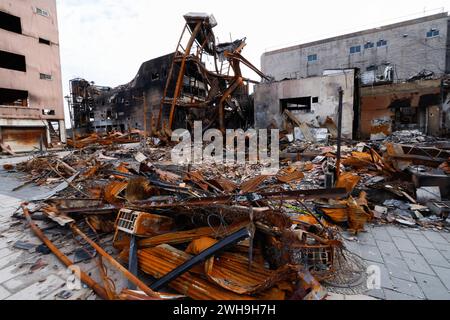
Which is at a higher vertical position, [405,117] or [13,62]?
[13,62]

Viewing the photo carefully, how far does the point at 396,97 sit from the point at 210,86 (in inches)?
454

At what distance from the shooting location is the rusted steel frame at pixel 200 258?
2188 mm

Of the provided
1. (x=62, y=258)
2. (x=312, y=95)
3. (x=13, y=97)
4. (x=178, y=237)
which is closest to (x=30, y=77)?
(x=13, y=97)

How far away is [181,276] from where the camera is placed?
224 cm

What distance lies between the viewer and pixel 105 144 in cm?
1399

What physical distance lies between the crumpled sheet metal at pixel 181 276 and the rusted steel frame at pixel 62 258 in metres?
0.44

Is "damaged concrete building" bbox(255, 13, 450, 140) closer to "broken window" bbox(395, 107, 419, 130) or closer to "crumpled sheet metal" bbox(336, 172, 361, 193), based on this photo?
"broken window" bbox(395, 107, 419, 130)

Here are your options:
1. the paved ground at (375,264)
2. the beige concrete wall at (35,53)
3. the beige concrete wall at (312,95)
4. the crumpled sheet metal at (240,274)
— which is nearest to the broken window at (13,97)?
the beige concrete wall at (35,53)

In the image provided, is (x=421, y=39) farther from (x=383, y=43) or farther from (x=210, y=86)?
(x=210, y=86)

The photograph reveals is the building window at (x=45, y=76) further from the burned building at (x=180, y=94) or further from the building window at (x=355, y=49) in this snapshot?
the building window at (x=355, y=49)

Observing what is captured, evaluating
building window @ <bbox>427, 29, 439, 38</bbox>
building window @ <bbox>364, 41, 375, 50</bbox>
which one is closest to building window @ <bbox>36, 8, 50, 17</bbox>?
building window @ <bbox>364, 41, 375, 50</bbox>

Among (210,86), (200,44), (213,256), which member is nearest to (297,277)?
(213,256)

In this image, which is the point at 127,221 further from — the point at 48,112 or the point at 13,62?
the point at 13,62

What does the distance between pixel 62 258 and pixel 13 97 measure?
2299 cm
